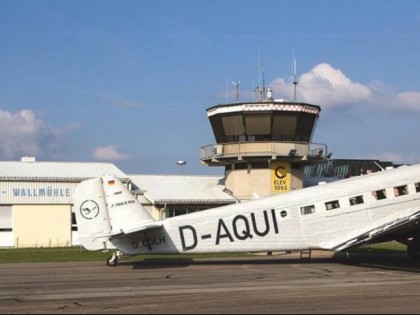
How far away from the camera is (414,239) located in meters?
23.4

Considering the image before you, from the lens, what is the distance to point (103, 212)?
2172 centimetres

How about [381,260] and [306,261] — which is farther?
[381,260]

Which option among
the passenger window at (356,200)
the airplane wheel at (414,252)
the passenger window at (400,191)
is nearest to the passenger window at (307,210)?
the passenger window at (356,200)

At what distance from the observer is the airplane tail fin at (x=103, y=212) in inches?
846

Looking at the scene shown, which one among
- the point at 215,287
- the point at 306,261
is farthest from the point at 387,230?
the point at 215,287

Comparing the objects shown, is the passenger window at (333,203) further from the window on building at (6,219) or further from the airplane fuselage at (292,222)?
the window on building at (6,219)

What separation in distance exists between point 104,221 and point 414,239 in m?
11.3

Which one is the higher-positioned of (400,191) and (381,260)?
(400,191)

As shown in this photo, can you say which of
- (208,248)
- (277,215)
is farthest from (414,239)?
(208,248)

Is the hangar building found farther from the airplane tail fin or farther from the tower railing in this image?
the airplane tail fin

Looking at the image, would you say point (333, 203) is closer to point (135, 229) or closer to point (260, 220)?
point (260, 220)

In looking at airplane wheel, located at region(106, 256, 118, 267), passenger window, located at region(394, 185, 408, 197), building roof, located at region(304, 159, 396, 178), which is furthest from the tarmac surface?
building roof, located at region(304, 159, 396, 178)

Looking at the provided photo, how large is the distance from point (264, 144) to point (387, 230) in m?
24.1

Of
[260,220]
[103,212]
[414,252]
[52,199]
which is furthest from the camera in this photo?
[52,199]
